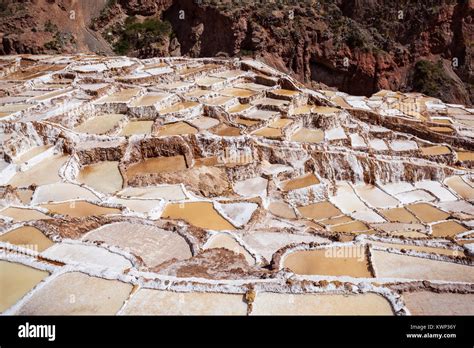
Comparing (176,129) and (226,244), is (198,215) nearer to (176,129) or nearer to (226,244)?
(226,244)

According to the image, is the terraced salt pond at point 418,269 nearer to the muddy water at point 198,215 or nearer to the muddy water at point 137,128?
the muddy water at point 198,215

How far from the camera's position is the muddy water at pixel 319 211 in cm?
1415

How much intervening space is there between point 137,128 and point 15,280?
10.6m

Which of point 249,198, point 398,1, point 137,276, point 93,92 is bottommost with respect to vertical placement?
point 249,198

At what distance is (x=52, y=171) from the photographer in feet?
45.3

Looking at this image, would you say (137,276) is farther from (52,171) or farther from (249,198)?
(52,171)

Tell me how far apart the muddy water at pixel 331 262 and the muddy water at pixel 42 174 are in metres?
8.31

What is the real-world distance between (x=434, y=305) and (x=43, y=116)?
15015 mm

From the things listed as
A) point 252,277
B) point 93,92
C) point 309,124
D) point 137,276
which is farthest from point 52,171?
point 309,124

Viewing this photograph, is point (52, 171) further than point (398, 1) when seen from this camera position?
No

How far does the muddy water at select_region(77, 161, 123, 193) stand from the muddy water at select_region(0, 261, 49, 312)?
5.72 m

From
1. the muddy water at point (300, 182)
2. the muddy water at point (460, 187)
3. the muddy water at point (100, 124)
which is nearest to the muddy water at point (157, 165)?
the muddy water at point (100, 124)

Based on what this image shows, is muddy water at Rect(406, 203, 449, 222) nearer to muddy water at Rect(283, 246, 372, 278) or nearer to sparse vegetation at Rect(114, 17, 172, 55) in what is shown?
muddy water at Rect(283, 246, 372, 278)

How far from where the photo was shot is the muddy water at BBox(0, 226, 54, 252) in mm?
8469
